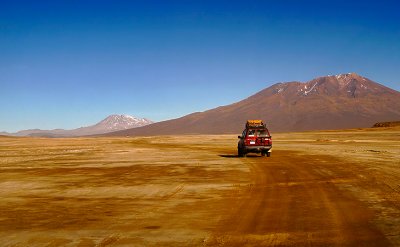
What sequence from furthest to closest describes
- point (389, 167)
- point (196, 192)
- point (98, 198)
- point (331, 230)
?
point (389, 167) < point (196, 192) < point (98, 198) < point (331, 230)

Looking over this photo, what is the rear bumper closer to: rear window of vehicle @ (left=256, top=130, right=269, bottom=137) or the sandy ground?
rear window of vehicle @ (left=256, top=130, right=269, bottom=137)

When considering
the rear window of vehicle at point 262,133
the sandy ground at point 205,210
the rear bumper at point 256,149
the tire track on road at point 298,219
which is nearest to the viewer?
the tire track on road at point 298,219

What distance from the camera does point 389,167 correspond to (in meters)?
18.9

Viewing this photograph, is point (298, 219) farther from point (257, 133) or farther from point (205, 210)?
point (257, 133)

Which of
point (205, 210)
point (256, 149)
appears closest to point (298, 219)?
point (205, 210)

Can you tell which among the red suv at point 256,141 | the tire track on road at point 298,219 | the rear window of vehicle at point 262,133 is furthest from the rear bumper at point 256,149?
the tire track on road at point 298,219

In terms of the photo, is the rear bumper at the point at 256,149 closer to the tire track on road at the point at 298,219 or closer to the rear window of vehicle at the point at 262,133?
the rear window of vehicle at the point at 262,133

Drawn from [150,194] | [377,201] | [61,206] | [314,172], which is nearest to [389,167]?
[314,172]

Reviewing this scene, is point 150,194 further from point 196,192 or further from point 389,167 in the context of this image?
point 389,167

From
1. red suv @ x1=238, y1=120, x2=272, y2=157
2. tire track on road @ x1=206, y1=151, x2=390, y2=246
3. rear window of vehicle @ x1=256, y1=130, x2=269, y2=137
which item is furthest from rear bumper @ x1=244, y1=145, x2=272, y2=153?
tire track on road @ x1=206, y1=151, x2=390, y2=246

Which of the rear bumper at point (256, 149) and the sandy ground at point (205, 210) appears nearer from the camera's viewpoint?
the sandy ground at point (205, 210)

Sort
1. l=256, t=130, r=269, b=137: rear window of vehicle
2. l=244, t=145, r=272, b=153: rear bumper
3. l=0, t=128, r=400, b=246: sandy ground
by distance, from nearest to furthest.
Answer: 1. l=0, t=128, r=400, b=246: sandy ground
2. l=244, t=145, r=272, b=153: rear bumper
3. l=256, t=130, r=269, b=137: rear window of vehicle

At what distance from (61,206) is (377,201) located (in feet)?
24.1

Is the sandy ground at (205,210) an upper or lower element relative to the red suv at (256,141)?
lower
